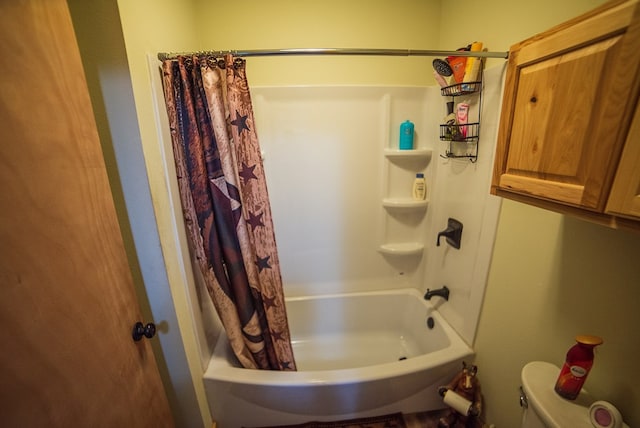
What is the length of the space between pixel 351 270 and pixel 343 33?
5.49 ft

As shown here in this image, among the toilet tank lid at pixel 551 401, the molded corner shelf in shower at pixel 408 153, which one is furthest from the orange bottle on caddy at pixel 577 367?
the molded corner shelf in shower at pixel 408 153

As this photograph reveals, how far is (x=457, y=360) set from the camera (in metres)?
1.29

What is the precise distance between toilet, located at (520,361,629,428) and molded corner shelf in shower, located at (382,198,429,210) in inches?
41.1

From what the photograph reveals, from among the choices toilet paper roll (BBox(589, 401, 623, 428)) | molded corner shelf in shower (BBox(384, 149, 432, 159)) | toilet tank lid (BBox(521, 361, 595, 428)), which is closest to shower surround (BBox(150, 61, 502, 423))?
molded corner shelf in shower (BBox(384, 149, 432, 159))

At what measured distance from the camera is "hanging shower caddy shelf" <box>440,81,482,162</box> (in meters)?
1.18

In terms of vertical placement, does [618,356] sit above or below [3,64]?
below

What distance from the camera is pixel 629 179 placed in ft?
1.53

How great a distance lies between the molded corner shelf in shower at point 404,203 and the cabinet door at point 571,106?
→ 96 cm

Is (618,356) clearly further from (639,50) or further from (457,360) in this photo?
(639,50)

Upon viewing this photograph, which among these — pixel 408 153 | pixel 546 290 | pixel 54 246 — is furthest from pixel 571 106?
pixel 54 246

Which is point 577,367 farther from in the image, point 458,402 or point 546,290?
point 458,402

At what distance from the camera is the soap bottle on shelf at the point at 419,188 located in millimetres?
1687

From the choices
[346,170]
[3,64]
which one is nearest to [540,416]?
[346,170]

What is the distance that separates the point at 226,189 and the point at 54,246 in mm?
619
